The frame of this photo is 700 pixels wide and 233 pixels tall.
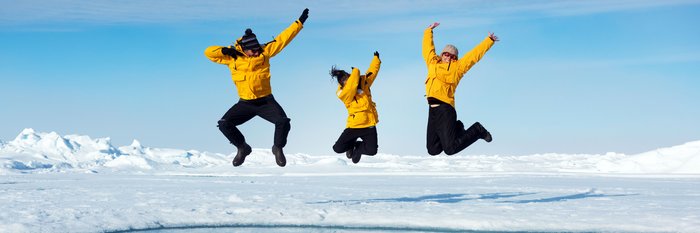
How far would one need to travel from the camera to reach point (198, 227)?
13188 mm

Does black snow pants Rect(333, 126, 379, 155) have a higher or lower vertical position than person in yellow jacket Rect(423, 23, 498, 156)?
lower

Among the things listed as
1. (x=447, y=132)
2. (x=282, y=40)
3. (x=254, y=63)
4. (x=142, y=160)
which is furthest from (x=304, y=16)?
(x=142, y=160)

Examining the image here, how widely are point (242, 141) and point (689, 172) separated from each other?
44.9 m

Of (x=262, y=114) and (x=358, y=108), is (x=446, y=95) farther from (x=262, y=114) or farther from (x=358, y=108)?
(x=262, y=114)

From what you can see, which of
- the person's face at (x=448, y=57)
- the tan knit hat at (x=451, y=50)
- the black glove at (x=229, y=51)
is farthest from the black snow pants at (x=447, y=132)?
the black glove at (x=229, y=51)

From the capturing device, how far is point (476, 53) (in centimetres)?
982

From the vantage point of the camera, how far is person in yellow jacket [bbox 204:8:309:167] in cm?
962

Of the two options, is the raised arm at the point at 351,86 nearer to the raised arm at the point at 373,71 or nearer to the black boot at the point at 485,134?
the raised arm at the point at 373,71

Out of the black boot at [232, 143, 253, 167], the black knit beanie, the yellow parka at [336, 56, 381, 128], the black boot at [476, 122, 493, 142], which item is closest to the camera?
the black knit beanie

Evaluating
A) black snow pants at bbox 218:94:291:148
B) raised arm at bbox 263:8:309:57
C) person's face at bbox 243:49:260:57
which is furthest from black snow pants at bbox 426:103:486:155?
person's face at bbox 243:49:260:57

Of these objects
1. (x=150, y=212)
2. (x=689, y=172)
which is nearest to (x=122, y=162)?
(x=689, y=172)

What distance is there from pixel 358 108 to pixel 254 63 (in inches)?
75.9

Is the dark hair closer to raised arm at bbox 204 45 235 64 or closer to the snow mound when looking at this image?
raised arm at bbox 204 45 235 64

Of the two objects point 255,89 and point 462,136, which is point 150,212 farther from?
point 462,136
